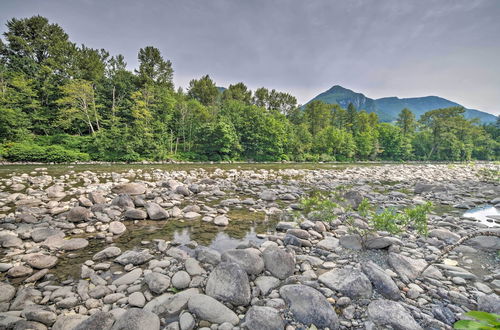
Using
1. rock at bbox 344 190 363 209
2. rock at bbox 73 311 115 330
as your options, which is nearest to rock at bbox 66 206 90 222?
rock at bbox 73 311 115 330

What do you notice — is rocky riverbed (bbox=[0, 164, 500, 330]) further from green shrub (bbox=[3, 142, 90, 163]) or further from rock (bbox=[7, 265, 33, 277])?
green shrub (bbox=[3, 142, 90, 163])

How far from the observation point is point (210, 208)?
6.91m

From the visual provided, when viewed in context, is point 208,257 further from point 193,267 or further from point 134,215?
point 134,215

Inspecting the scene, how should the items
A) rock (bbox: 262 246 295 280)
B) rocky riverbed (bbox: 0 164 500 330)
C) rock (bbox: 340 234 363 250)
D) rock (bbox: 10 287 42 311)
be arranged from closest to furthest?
rocky riverbed (bbox: 0 164 500 330) → rock (bbox: 10 287 42 311) → rock (bbox: 262 246 295 280) → rock (bbox: 340 234 363 250)

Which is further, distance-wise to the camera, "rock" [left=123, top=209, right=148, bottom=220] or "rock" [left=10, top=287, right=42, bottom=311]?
"rock" [left=123, top=209, right=148, bottom=220]

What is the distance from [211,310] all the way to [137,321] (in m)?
0.83

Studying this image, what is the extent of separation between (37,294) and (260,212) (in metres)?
5.20

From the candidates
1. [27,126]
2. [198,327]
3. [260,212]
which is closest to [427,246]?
[260,212]

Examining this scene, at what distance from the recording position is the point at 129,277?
325cm

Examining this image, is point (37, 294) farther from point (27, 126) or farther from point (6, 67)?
point (6, 67)

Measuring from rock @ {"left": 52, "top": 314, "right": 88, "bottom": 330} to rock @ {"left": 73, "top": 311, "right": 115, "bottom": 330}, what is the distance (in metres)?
0.12

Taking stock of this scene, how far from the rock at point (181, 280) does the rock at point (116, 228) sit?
8.61ft

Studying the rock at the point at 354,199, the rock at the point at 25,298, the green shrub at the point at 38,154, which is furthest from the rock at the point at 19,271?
the green shrub at the point at 38,154

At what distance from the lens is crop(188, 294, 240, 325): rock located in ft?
8.14
